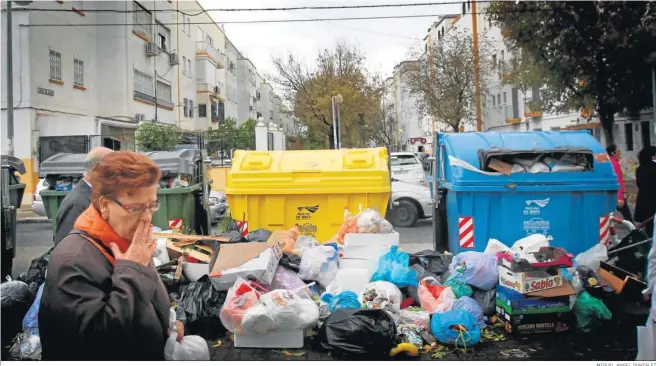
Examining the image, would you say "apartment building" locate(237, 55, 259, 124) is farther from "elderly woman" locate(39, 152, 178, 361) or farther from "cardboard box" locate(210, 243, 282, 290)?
"elderly woman" locate(39, 152, 178, 361)

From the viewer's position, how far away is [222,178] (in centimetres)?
1430

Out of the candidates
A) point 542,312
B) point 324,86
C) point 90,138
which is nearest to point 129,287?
point 542,312

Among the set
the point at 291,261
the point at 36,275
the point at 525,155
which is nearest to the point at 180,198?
the point at 36,275

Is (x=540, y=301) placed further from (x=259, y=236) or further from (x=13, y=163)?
(x=13, y=163)

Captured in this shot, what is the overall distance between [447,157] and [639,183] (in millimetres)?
2906

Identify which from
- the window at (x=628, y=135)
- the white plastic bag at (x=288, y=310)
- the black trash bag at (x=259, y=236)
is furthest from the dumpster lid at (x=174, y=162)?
the window at (x=628, y=135)

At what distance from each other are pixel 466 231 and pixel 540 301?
62.1 inches

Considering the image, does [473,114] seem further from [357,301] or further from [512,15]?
[357,301]

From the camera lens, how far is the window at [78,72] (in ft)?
52.1

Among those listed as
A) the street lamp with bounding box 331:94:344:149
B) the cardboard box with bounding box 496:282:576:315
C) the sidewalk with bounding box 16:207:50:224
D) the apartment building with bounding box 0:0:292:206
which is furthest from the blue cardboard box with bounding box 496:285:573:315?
the sidewalk with bounding box 16:207:50:224

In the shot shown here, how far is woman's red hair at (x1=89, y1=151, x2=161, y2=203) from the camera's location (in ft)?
6.47

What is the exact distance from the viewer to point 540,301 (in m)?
4.24

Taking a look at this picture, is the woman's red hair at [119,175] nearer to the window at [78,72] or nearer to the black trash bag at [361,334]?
the black trash bag at [361,334]

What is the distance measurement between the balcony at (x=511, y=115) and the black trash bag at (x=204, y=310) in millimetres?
24465
